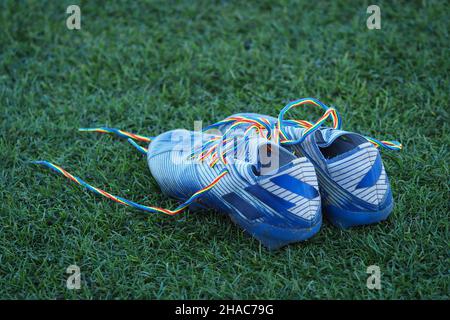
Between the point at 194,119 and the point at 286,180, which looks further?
the point at 194,119

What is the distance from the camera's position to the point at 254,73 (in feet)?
9.69

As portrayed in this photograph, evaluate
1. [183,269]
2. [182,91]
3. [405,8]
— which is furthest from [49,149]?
[405,8]

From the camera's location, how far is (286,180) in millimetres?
1820

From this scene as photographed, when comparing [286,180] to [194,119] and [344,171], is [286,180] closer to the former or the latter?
[344,171]

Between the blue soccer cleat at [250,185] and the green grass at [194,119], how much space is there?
0.26 ft

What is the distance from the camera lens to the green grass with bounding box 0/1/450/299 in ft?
6.22

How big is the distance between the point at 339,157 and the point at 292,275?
0.40 meters

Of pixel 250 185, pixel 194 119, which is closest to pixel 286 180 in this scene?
pixel 250 185

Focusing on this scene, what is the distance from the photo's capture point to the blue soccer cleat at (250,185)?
183 centimetres

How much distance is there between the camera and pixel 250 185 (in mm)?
1850

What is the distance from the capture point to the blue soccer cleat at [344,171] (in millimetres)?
1888

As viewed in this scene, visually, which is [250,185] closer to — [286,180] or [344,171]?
[286,180]

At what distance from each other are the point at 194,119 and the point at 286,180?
0.97 metres
